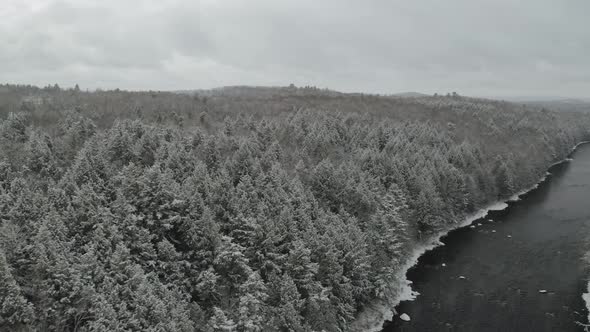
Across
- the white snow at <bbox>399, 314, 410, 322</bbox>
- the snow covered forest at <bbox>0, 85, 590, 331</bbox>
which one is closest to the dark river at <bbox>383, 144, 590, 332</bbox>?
the white snow at <bbox>399, 314, 410, 322</bbox>

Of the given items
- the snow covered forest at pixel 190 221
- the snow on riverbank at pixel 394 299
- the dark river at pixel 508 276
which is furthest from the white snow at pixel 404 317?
the snow covered forest at pixel 190 221

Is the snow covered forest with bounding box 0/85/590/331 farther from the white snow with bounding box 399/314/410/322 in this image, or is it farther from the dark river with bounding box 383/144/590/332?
the dark river with bounding box 383/144/590/332

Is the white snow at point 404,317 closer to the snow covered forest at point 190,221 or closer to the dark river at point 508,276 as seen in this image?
the dark river at point 508,276

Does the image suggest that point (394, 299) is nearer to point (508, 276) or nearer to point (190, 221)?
point (508, 276)

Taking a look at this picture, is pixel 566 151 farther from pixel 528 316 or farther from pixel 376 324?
pixel 376 324

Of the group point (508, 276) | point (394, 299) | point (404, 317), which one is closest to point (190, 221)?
point (404, 317)
